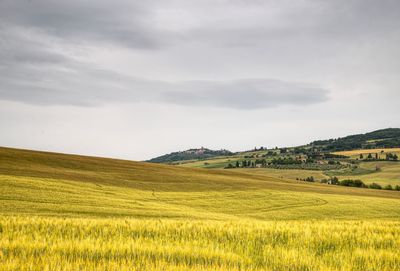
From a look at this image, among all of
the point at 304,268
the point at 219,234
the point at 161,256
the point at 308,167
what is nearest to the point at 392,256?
the point at 304,268

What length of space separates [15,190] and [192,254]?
1235 inches

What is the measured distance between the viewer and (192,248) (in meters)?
6.43

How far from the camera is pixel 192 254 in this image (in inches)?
235

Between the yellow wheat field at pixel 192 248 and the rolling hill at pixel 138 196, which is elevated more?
the yellow wheat field at pixel 192 248

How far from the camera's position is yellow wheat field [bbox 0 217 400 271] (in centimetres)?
516

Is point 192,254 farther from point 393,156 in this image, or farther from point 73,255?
point 393,156

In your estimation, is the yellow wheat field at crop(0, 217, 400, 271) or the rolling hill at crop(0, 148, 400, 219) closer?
the yellow wheat field at crop(0, 217, 400, 271)

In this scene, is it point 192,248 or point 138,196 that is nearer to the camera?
point 192,248

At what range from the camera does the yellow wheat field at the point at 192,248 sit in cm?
516

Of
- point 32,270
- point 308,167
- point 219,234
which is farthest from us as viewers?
point 308,167

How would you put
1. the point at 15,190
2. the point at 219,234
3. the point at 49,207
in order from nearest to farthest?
1. the point at 219,234
2. the point at 49,207
3. the point at 15,190

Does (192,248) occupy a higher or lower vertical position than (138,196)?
higher

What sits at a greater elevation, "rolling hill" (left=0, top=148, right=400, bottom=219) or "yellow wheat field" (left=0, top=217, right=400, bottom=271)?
"yellow wheat field" (left=0, top=217, right=400, bottom=271)

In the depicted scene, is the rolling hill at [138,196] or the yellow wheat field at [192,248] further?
the rolling hill at [138,196]
